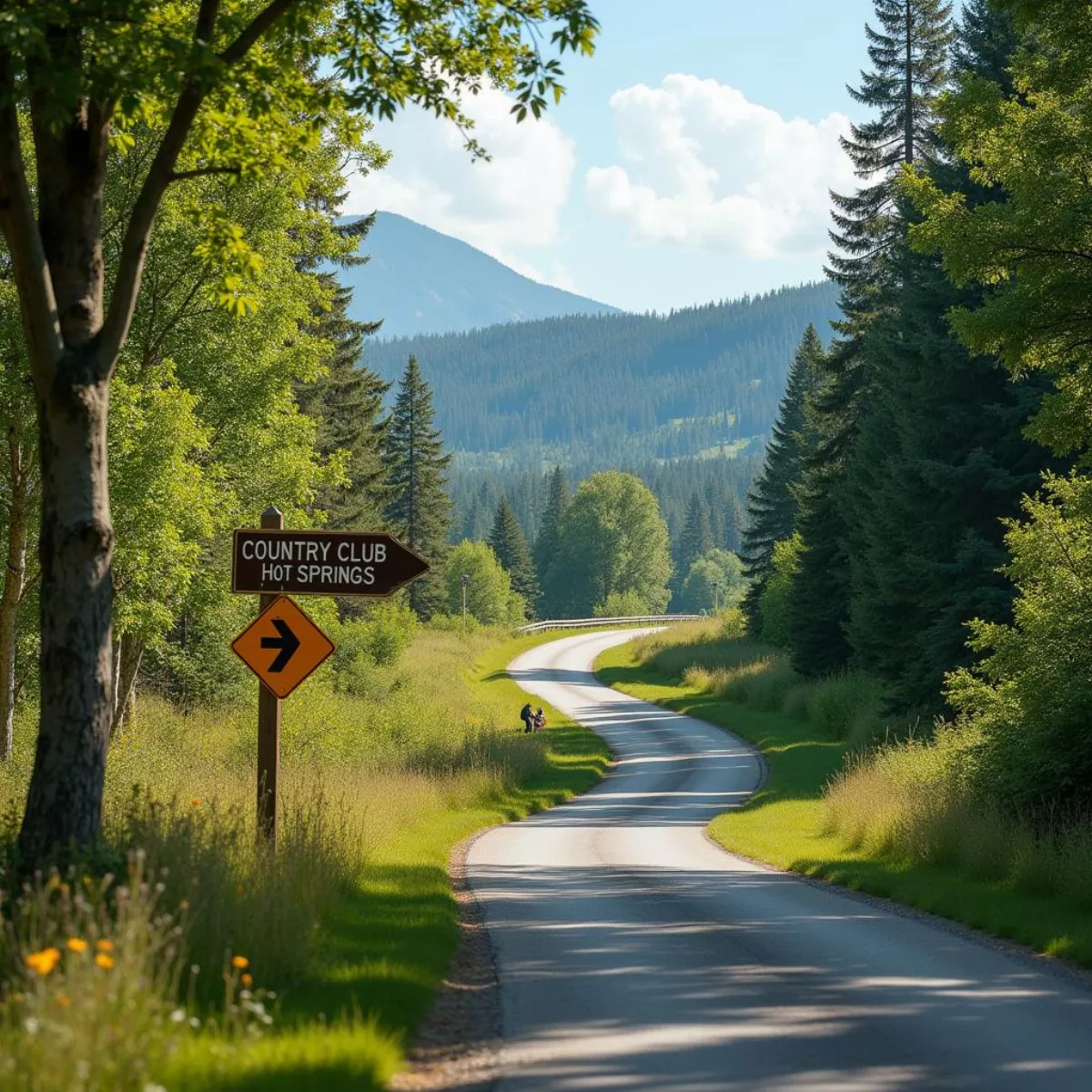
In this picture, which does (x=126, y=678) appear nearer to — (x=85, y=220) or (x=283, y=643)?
(x=283, y=643)

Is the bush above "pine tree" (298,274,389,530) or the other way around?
the other way around

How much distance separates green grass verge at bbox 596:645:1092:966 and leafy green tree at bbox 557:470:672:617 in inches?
3997

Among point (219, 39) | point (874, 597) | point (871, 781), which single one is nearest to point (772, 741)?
point (874, 597)

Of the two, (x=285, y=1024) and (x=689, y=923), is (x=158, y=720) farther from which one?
(x=285, y=1024)

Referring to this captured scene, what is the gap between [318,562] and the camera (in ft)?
41.6

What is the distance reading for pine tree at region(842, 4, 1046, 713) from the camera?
103 feet

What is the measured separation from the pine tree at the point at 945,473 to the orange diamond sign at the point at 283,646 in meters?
21.9

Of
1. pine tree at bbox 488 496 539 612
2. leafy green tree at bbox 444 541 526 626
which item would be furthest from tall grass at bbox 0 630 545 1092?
pine tree at bbox 488 496 539 612

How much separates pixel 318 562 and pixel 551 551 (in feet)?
501

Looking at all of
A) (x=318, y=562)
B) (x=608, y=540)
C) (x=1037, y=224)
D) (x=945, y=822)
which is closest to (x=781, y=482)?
(x=945, y=822)

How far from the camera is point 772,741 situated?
47.2 metres

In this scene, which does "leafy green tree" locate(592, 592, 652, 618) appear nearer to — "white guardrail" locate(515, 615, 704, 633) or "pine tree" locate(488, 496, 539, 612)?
"pine tree" locate(488, 496, 539, 612)

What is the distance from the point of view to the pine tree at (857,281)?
46625 mm

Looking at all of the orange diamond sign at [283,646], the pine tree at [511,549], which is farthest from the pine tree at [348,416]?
the pine tree at [511,549]
